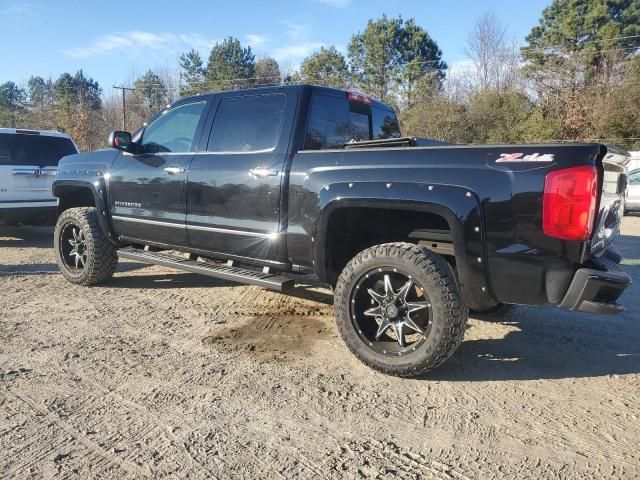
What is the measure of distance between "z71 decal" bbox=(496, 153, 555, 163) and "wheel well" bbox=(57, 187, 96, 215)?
16.1 feet

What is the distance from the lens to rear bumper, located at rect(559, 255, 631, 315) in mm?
2791

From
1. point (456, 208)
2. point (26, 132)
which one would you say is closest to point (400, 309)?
point (456, 208)

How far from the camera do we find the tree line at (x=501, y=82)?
24.2m

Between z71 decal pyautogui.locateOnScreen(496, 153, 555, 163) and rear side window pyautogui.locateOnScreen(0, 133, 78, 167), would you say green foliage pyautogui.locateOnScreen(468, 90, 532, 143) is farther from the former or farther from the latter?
z71 decal pyautogui.locateOnScreen(496, 153, 555, 163)

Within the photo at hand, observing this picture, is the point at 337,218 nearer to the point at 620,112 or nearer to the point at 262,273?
the point at 262,273

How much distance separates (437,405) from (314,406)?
2.45 feet

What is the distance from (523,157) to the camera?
2.86m

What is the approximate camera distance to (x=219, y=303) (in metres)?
5.12

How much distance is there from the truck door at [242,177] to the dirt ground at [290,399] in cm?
79

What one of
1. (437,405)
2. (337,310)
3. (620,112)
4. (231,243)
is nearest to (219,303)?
(231,243)

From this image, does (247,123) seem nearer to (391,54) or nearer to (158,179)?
(158,179)

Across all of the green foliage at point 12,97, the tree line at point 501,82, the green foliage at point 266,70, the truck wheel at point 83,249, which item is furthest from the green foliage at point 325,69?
the green foliage at point 12,97

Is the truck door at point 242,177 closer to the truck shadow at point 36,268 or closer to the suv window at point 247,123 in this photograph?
the suv window at point 247,123

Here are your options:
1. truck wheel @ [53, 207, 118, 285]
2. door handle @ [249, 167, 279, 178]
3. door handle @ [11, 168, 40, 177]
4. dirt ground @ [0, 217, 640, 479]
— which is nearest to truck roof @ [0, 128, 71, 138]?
door handle @ [11, 168, 40, 177]
